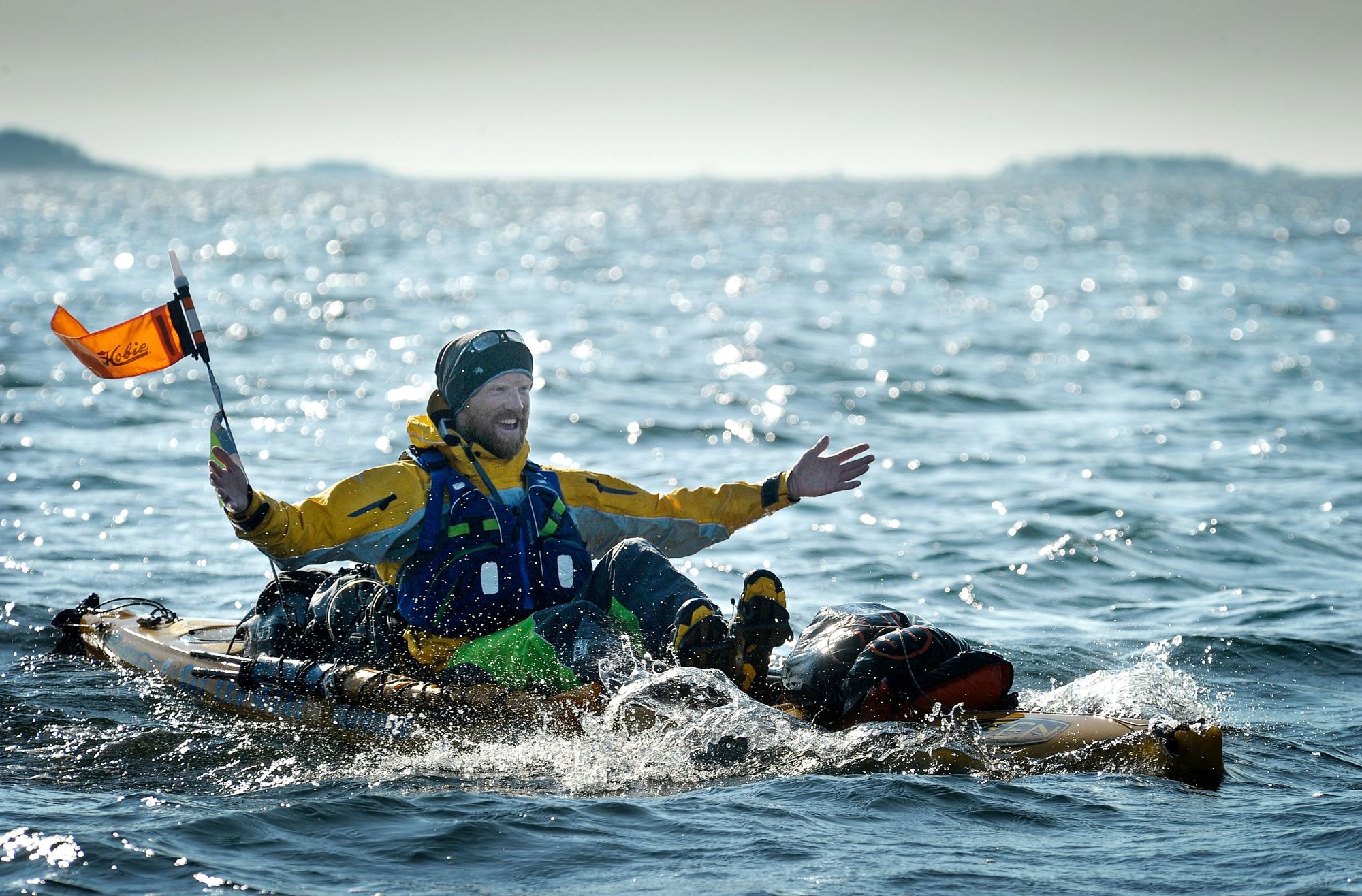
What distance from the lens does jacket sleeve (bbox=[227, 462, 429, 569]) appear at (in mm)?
6398

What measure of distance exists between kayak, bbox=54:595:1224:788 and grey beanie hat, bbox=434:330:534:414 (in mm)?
1303

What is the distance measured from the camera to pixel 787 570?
10.9 meters

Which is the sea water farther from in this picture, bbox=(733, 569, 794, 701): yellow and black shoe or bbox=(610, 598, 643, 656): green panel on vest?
bbox=(610, 598, 643, 656): green panel on vest

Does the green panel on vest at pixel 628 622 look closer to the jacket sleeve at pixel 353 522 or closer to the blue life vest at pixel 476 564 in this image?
the blue life vest at pixel 476 564

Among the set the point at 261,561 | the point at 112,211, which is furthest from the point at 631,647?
the point at 112,211

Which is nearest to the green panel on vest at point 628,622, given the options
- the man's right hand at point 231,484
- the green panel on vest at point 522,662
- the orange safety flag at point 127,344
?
the green panel on vest at point 522,662

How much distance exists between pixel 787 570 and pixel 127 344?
5221 millimetres

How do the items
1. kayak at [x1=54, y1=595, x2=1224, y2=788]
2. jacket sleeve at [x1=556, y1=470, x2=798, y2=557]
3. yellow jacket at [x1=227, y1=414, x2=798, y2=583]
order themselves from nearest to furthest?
kayak at [x1=54, y1=595, x2=1224, y2=788] → yellow jacket at [x1=227, y1=414, x2=798, y2=583] → jacket sleeve at [x1=556, y1=470, x2=798, y2=557]

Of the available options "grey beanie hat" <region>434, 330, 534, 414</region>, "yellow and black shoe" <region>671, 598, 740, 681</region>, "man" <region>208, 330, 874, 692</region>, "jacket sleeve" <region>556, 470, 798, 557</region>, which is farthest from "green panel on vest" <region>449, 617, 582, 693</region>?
"grey beanie hat" <region>434, 330, 534, 414</region>

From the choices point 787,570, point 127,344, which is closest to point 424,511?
point 127,344

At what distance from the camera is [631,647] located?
647cm

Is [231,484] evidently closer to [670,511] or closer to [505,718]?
[505,718]

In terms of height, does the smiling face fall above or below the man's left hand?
above

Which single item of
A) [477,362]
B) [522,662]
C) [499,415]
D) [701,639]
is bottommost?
[522,662]
